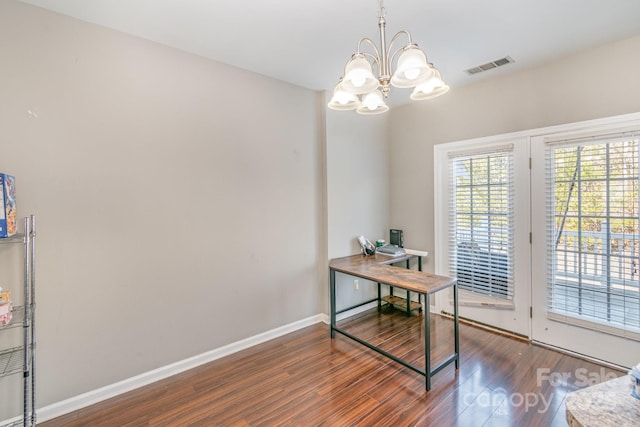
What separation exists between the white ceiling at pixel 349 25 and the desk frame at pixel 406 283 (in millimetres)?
1952

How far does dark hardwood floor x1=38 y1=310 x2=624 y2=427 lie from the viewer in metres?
1.96

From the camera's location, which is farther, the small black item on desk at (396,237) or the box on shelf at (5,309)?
the small black item on desk at (396,237)

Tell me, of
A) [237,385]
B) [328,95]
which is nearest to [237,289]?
[237,385]

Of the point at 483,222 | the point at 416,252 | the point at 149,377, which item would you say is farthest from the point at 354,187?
the point at 149,377

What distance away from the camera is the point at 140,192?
2.28 meters

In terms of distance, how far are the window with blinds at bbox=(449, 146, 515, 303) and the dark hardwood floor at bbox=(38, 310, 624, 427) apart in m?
0.62

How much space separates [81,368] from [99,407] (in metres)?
0.31

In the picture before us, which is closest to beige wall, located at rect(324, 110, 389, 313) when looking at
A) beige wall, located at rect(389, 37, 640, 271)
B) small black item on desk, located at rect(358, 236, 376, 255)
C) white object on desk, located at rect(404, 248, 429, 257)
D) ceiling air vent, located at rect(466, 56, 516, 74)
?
small black item on desk, located at rect(358, 236, 376, 255)

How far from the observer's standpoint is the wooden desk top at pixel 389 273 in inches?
92.5

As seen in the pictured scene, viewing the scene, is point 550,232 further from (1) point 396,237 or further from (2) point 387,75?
(2) point 387,75

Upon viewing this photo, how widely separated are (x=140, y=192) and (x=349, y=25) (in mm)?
2022

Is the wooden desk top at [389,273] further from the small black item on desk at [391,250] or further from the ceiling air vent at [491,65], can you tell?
the ceiling air vent at [491,65]

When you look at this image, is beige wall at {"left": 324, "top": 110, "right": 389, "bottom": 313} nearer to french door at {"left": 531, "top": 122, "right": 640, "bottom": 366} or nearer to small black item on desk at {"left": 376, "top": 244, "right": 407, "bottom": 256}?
small black item on desk at {"left": 376, "top": 244, "right": 407, "bottom": 256}

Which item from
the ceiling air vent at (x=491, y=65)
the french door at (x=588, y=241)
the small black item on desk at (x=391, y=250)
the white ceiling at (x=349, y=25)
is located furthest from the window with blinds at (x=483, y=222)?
the white ceiling at (x=349, y=25)
